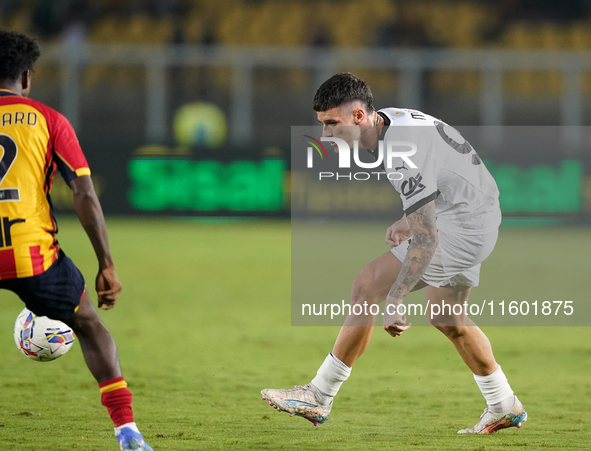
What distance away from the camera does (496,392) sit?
4758 millimetres

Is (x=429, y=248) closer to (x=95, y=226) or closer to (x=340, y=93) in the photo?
(x=340, y=93)

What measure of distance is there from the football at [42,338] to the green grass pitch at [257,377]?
15.1 inches

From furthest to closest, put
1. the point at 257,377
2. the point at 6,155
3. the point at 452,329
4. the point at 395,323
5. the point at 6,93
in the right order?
the point at 257,377, the point at 452,329, the point at 395,323, the point at 6,93, the point at 6,155

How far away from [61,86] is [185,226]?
11.4 feet

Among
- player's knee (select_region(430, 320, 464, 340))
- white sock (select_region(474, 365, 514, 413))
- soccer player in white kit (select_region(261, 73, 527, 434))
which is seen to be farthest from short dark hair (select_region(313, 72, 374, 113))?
white sock (select_region(474, 365, 514, 413))

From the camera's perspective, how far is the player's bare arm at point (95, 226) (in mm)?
3850

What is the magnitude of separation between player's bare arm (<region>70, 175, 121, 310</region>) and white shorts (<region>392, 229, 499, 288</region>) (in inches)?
62.8

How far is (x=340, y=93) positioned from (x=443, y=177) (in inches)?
28.0

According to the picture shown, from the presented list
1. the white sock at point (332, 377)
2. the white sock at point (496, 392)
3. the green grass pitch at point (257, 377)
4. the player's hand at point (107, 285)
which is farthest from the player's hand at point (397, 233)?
the player's hand at point (107, 285)

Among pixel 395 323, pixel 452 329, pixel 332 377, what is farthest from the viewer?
pixel 332 377

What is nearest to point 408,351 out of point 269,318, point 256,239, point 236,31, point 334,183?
point 269,318

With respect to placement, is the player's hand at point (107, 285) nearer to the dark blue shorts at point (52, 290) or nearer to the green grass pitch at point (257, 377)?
the dark blue shorts at point (52, 290)

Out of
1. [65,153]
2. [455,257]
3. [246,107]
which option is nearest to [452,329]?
[455,257]

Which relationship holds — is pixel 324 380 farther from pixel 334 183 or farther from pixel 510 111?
pixel 510 111
